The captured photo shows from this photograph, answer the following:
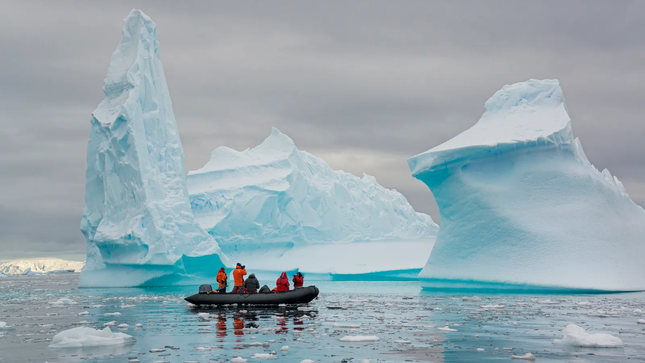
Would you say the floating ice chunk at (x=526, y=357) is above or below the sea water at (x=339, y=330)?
below

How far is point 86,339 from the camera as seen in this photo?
10688 millimetres

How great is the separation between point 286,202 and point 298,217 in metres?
1.33

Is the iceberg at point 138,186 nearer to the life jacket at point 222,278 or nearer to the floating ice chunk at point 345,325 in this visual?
the life jacket at point 222,278

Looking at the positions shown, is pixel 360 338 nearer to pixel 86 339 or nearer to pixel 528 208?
pixel 86 339

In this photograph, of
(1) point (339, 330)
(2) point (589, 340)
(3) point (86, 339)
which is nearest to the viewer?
(2) point (589, 340)

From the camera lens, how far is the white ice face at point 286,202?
4166cm

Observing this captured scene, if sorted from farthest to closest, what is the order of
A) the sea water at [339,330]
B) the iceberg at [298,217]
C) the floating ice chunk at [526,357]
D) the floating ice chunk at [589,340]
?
the iceberg at [298,217]
the floating ice chunk at [589,340]
the sea water at [339,330]
the floating ice chunk at [526,357]

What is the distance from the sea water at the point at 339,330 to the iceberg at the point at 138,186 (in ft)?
37.6

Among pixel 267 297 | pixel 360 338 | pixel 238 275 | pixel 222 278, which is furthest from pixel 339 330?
pixel 222 278

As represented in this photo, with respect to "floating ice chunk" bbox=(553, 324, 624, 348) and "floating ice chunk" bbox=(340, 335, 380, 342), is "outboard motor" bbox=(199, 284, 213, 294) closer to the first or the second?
"floating ice chunk" bbox=(340, 335, 380, 342)

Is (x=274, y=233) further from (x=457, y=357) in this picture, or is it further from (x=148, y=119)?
(x=457, y=357)

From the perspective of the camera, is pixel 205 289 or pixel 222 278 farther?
pixel 222 278

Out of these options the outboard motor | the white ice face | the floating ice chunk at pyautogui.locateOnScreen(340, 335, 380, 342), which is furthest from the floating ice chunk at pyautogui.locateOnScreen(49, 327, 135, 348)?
the white ice face

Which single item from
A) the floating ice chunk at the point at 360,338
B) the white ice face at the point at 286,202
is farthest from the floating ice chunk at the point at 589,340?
the white ice face at the point at 286,202
